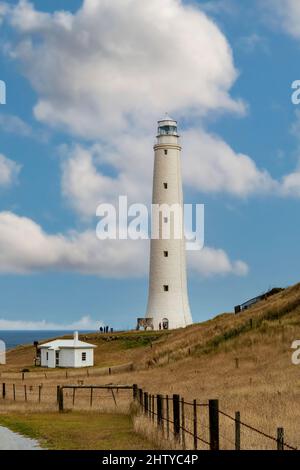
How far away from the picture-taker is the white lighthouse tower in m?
79.0

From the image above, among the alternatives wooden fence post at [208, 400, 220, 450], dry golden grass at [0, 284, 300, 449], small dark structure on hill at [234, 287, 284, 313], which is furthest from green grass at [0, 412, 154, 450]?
small dark structure on hill at [234, 287, 284, 313]

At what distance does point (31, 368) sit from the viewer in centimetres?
7112

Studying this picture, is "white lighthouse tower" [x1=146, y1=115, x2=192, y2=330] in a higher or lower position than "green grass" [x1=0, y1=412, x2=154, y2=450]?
higher

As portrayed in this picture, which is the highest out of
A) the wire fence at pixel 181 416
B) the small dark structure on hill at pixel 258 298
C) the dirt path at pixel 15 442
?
the small dark structure on hill at pixel 258 298

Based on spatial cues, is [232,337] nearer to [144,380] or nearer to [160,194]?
[144,380]

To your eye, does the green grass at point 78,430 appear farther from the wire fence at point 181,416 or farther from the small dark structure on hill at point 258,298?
the small dark structure on hill at point 258,298

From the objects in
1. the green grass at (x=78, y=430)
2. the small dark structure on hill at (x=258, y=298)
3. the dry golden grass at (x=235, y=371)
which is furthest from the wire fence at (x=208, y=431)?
the small dark structure on hill at (x=258, y=298)

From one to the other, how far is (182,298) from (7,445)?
6076cm

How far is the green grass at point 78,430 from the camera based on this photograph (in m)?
21.0

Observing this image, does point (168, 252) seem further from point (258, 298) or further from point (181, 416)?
point (181, 416)

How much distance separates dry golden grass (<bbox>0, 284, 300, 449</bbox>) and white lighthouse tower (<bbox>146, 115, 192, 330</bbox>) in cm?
862

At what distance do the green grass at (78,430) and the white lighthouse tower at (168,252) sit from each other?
4740 cm

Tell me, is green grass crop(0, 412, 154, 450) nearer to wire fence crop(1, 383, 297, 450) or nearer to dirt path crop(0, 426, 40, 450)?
dirt path crop(0, 426, 40, 450)
